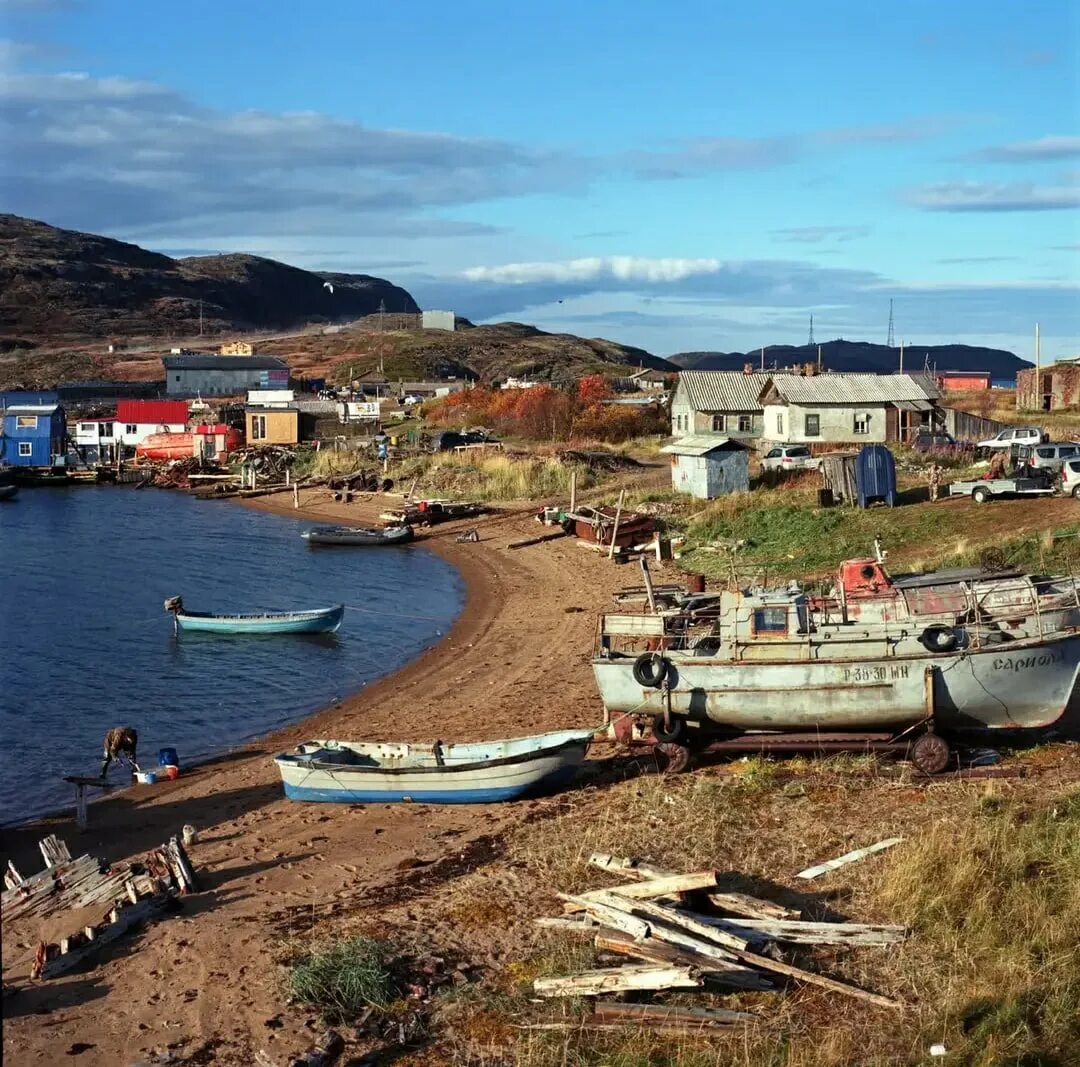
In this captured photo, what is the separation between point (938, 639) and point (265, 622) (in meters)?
21.3

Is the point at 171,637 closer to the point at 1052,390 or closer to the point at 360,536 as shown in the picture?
the point at 360,536

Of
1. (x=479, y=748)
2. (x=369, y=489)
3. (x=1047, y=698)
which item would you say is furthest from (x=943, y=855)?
(x=369, y=489)

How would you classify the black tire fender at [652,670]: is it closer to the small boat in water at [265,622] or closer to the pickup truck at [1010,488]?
the small boat in water at [265,622]

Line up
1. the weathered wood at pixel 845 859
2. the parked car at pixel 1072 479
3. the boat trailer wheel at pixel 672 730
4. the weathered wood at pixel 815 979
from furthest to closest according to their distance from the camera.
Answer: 1. the parked car at pixel 1072 479
2. the boat trailer wheel at pixel 672 730
3. the weathered wood at pixel 845 859
4. the weathered wood at pixel 815 979

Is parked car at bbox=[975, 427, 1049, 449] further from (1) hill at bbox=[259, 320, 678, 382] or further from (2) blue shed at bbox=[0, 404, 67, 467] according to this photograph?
(1) hill at bbox=[259, 320, 678, 382]

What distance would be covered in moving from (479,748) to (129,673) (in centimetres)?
1461

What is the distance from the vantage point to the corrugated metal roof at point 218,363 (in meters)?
123

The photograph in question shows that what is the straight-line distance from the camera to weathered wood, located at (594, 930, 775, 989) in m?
12.5

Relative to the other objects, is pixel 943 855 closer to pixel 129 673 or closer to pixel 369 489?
pixel 129 673

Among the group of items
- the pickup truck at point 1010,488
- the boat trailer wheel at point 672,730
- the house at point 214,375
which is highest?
the house at point 214,375

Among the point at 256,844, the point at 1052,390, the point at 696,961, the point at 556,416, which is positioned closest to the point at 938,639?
the point at 696,961

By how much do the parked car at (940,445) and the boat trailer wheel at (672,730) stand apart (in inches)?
1376

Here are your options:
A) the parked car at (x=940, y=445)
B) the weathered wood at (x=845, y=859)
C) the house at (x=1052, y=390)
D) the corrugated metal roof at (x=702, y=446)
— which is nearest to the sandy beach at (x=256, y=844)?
the weathered wood at (x=845, y=859)

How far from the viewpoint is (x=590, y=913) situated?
14.2 meters
